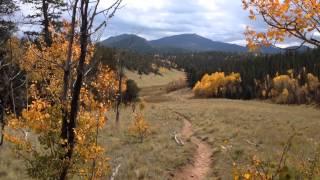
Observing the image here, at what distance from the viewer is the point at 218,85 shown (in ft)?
433

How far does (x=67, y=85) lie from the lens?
10.7 m

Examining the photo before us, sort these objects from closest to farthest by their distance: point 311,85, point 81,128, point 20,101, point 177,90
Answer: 1. point 81,128
2. point 20,101
3. point 311,85
4. point 177,90

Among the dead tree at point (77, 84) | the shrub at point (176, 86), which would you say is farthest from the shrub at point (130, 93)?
the shrub at point (176, 86)

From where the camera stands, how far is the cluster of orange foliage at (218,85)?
129125 mm

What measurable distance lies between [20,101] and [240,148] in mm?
16519

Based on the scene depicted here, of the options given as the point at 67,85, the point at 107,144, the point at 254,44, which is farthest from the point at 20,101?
the point at 254,44

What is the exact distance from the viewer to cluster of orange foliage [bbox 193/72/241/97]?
129125 mm

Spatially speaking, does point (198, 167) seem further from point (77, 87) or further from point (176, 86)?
point (176, 86)

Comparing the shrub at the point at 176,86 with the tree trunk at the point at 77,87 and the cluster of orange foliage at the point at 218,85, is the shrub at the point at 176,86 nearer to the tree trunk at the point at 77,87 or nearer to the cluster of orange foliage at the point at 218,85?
the cluster of orange foliage at the point at 218,85

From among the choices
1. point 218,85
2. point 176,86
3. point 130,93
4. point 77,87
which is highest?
point 77,87

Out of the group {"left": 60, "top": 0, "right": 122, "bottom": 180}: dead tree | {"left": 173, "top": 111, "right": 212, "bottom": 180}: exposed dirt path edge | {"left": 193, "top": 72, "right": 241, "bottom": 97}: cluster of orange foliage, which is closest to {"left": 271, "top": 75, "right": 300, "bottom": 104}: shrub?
{"left": 193, "top": 72, "right": 241, "bottom": 97}: cluster of orange foliage

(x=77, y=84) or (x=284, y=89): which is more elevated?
(x=77, y=84)

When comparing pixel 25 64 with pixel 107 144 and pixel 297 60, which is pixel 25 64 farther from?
pixel 297 60

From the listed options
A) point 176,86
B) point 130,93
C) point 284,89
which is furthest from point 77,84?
point 176,86
